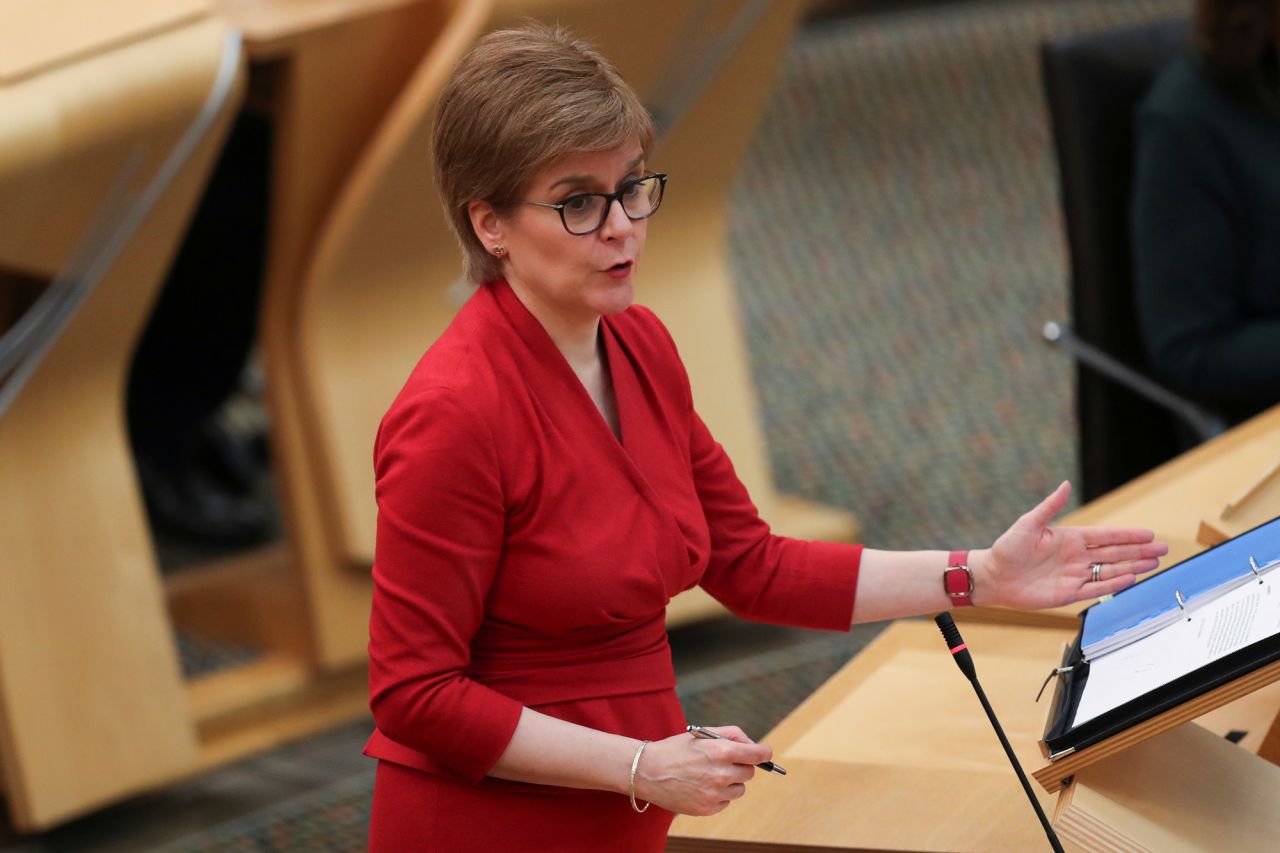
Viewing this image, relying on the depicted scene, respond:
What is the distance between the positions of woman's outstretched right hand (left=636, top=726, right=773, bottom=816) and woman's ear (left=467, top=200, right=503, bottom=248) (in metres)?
0.35

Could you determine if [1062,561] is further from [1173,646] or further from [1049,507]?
[1173,646]

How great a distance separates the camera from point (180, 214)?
7.89ft

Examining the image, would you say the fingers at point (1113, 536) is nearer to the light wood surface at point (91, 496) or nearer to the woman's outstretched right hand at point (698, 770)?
the woman's outstretched right hand at point (698, 770)

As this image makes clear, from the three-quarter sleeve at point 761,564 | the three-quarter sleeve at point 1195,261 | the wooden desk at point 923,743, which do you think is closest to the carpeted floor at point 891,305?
the three-quarter sleeve at point 1195,261

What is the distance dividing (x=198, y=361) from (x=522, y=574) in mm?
2173

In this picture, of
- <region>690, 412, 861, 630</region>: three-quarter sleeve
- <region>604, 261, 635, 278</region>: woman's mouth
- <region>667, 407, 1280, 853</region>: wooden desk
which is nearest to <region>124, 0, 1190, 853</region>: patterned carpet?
<region>667, 407, 1280, 853</region>: wooden desk

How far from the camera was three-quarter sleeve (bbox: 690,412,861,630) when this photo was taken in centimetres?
137

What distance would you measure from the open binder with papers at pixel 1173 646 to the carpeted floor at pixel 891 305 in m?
1.46

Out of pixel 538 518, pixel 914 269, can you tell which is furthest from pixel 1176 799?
pixel 914 269

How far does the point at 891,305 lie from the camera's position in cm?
469

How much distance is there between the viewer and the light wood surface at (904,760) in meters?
1.29

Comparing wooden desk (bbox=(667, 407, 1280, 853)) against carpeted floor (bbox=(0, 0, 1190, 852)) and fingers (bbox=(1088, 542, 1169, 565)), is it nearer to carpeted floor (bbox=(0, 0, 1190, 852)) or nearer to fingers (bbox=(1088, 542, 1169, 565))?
fingers (bbox=(1088, 542, 1169, 565))

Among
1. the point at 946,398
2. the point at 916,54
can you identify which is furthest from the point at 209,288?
the point at 916,54

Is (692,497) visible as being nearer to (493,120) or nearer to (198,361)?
(493,120)
